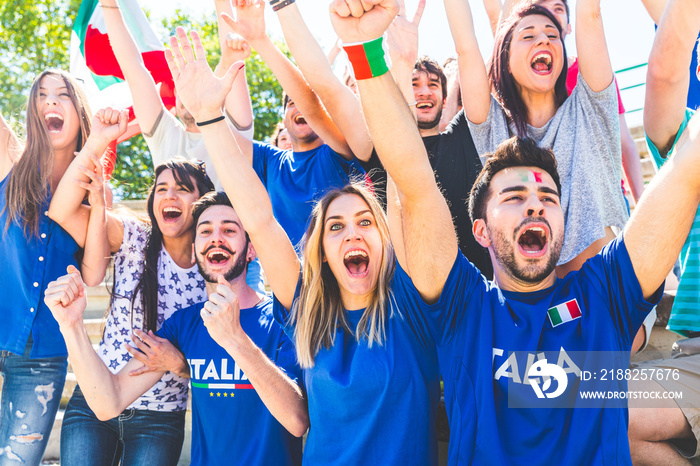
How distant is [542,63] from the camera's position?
9.16 ft

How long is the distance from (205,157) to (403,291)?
196cm

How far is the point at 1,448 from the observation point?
2.76 m

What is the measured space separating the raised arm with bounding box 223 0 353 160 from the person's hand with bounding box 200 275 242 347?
1005mm

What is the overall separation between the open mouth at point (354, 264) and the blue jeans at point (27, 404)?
1.61 meters

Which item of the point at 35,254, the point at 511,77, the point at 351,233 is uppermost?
the point at 511,77

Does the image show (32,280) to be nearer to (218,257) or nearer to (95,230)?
(95,230)

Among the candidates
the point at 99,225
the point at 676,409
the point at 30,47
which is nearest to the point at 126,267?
the point at 99,225

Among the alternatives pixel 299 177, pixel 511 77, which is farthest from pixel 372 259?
pixel 511 77

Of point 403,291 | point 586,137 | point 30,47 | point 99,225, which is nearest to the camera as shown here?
point 403,291

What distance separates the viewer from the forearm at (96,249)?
2943 mm

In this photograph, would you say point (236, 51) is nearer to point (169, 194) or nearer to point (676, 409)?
point (169, 194)

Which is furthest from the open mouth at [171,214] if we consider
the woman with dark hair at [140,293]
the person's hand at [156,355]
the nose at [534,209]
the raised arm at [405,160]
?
the nose at [534,209]

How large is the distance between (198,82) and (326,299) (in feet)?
3.41

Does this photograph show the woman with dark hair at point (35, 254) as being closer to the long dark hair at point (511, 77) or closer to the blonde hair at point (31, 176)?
the blonde hair at point (31, 176)
